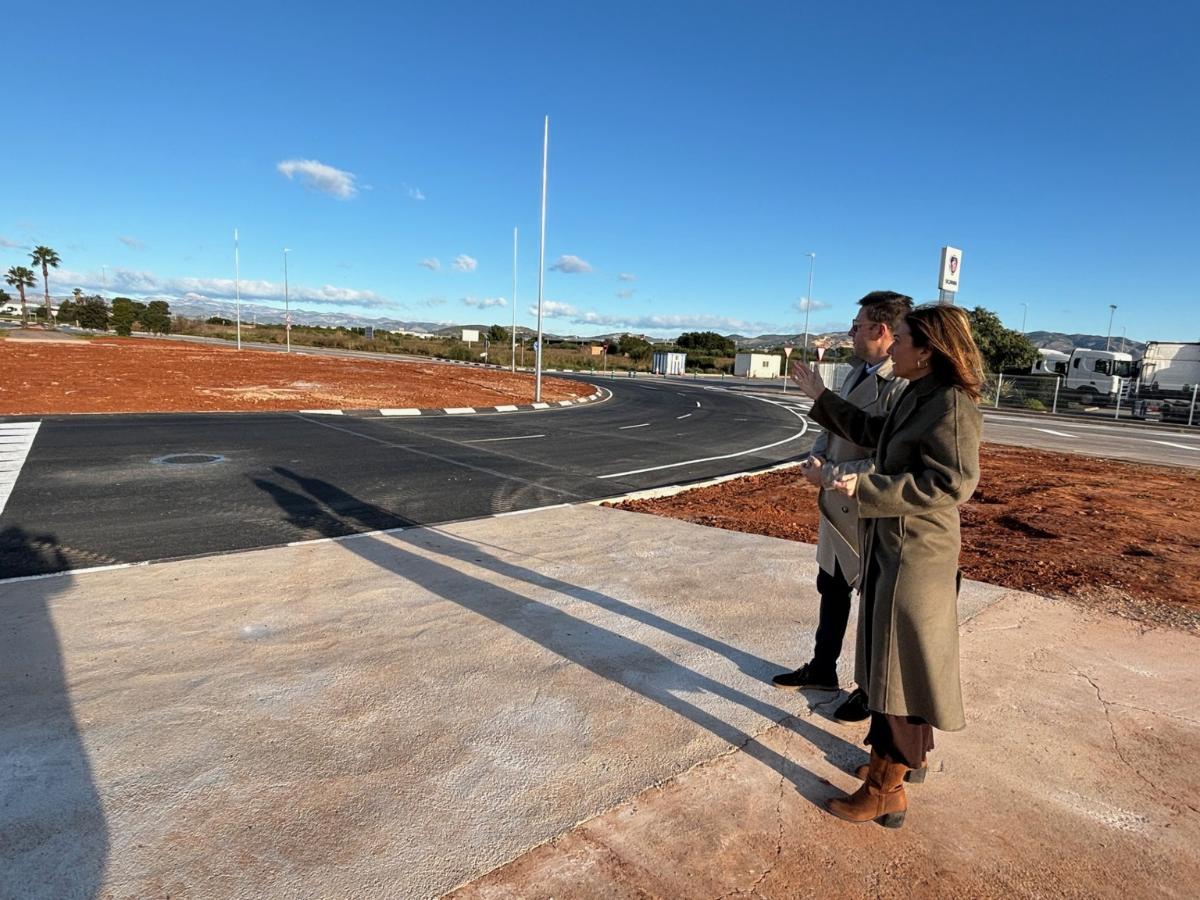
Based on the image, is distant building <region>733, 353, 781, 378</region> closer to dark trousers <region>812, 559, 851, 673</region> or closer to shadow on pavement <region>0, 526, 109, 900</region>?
dark trousers <region>812, 559, 851, 673</region>

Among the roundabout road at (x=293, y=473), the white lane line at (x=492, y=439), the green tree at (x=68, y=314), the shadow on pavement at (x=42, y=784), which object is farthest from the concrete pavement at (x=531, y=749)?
the green tree at (x=68, y=314)

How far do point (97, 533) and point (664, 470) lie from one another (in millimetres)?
7484

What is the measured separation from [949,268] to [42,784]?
9731mm

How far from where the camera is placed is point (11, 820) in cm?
229

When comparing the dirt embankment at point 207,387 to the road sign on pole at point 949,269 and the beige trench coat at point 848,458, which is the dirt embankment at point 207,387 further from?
the beige trench coat at point 848,458

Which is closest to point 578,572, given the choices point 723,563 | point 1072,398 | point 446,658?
point 723,563

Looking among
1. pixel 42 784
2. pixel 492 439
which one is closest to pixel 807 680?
pixel 42 784

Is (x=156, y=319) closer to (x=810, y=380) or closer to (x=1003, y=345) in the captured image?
(x=1003, y=345)

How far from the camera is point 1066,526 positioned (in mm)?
7176

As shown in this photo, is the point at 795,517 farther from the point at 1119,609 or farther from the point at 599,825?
the point at 599,825

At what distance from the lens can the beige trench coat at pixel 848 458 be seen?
2957mm

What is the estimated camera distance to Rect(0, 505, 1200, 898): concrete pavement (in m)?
2.19

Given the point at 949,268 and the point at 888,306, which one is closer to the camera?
the point at 888,306

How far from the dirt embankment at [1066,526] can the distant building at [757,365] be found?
51803mm
